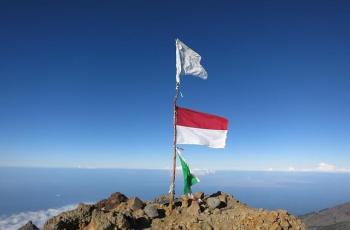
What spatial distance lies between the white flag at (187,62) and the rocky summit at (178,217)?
26.0ft

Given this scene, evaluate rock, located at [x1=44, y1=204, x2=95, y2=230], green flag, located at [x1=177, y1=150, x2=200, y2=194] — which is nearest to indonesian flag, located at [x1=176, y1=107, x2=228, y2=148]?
green flag, located at [x1=177, y1=150, x2=200, y2=194]

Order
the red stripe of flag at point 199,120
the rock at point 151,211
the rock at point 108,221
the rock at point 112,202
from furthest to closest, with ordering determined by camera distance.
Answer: the rock at point 112,202, the red stripe of flag at point 199,120, the rock at point 151,211, the rock at point 108,221

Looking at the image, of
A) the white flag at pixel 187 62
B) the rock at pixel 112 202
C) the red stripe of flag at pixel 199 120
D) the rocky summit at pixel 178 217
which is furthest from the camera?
the rock at pixel 112 202

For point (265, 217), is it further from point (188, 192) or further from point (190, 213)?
point (188, 192)

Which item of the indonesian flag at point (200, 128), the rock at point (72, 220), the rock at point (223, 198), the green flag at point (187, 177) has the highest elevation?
the indonesian flag at point (200, 128)

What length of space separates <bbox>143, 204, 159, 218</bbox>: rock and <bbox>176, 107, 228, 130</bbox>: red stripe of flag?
5379 mm

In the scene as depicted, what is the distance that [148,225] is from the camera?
61.0 ft

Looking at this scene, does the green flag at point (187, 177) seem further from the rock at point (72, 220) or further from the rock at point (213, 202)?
the rock at point (72, 220)

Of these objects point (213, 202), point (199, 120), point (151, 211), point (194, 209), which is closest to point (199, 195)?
point (213, 202)

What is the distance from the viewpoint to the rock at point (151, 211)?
19391 mm

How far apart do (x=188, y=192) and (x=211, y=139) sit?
378cm

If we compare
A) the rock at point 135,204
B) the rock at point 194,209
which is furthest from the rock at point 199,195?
the rock at point 135,204

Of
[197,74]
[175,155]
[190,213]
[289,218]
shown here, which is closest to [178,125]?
[175,155]

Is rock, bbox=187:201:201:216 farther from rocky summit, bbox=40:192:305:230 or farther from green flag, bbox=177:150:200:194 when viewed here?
green flag, bbox=177:150:200:194
